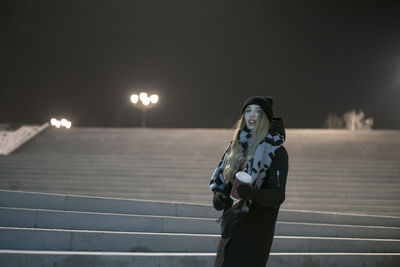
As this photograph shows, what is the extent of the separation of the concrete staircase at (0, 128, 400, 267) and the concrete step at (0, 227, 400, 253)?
0.01m

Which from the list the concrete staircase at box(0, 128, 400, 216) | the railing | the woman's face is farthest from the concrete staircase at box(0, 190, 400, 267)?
the railing

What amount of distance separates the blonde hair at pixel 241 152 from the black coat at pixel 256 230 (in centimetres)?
17

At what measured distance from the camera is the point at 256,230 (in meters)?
2.61

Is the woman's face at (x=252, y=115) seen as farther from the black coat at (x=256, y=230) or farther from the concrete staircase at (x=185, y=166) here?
the concrete staircase at (x=185, y=166)

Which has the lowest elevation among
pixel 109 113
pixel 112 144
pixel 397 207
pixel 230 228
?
pixel 230 228

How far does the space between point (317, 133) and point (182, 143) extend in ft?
17.1

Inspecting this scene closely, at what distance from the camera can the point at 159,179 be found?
432 inches

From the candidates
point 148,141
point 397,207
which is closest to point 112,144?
point 148,141

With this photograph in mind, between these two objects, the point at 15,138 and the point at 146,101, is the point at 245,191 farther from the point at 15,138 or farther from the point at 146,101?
the point at 146,101

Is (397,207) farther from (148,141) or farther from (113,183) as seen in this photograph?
(148,141)

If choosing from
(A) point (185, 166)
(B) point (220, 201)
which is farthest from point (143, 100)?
(B) point (220, 201)

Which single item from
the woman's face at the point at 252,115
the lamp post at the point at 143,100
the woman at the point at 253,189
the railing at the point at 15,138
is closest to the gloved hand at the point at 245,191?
the woman at the point at 253,189

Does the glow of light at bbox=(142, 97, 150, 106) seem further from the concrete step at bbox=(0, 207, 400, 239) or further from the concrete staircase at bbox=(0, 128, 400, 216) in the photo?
the concrete step at bbox=(0, 207, 400, 239)

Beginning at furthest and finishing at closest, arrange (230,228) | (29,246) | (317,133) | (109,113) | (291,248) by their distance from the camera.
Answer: (109,113) < (317,133) < (291,248) < (29,246) < (230,228)
